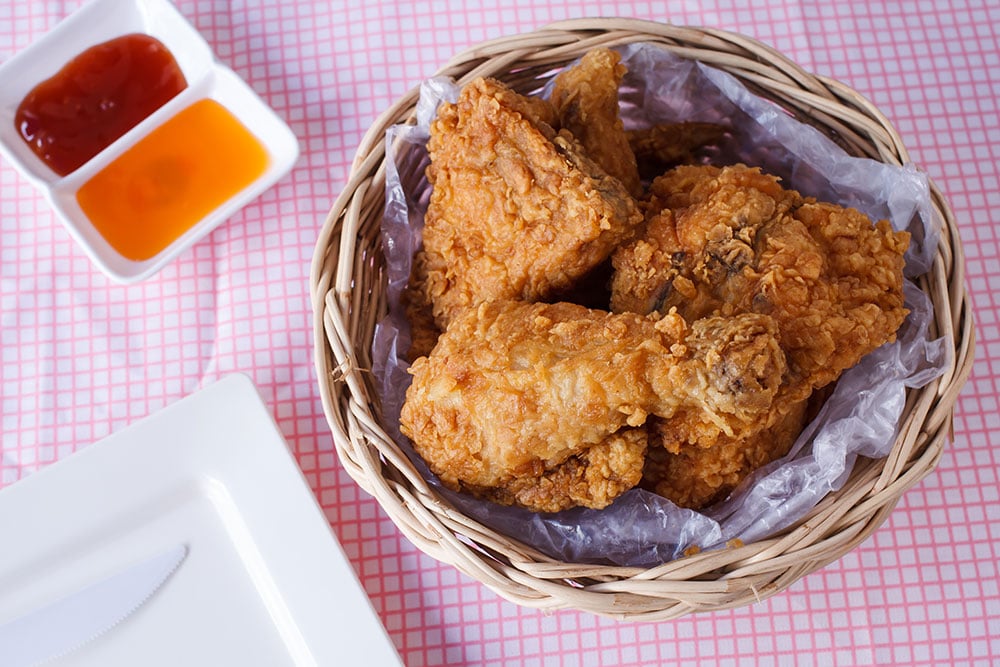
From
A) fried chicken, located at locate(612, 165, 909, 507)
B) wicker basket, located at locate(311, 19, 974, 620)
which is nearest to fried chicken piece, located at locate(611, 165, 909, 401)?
fried chicken, located at locate(612, 165, 909, 507)

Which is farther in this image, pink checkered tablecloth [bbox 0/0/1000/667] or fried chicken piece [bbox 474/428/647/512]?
pink checkered tablecloth [bbox 0/0/1000/667]

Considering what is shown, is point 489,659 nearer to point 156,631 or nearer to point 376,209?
point 156,631

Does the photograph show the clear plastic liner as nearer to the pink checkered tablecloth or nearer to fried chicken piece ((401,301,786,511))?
fried chicken piece ((401,301,786,511))

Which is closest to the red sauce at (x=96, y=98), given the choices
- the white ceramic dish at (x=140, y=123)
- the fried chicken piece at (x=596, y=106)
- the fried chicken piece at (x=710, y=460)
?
the white ceramic dish at (x=140, y=123)

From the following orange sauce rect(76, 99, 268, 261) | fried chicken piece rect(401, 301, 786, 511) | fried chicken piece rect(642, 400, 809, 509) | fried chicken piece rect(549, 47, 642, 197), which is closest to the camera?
fried chicken piece rect(401, 301, 786, 511)

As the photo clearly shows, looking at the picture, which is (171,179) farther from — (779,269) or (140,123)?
(779,269)

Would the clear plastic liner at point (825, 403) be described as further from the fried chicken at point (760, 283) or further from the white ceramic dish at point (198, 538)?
the white ceramic dish at point (198, 538)
